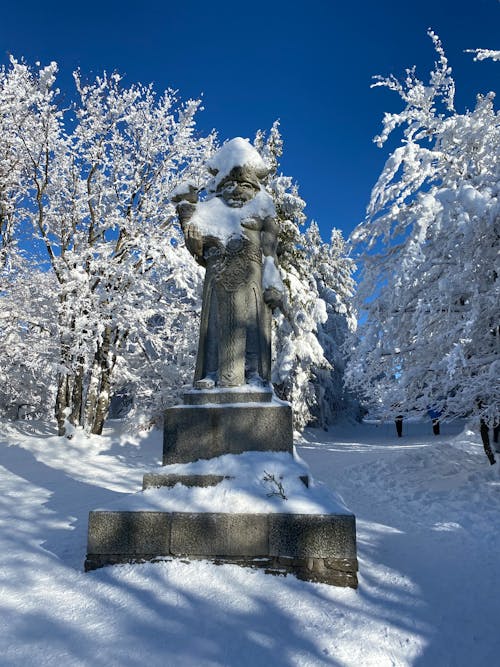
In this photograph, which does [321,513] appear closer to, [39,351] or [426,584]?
[426,584]

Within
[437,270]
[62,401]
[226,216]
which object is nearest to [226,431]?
[226,216]

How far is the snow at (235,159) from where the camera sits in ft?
17.5

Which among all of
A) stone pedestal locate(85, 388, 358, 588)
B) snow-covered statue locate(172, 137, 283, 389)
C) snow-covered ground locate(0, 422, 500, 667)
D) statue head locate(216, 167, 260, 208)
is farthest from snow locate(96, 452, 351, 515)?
statue head locate(216, 167, 260, 208)

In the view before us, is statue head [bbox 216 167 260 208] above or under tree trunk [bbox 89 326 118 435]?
above

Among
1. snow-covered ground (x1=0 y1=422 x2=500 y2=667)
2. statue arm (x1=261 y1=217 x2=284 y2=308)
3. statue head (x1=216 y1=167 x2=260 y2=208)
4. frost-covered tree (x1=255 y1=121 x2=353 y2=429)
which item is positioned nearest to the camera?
snow-covered ground (x1=0 y1=422 x2=500 y2=667)

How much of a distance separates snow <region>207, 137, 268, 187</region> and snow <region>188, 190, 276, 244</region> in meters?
0.41

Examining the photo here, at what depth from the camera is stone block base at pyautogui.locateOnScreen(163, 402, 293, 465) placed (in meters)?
4.27

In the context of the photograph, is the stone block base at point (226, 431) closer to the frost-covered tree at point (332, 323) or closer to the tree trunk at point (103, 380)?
the tree trunk at point (103, 380)

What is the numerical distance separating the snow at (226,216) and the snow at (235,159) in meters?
0.41

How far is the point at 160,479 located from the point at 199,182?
13.2 m

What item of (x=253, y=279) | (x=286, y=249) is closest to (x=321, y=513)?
(x=253, y=279)

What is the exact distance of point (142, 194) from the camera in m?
14.4

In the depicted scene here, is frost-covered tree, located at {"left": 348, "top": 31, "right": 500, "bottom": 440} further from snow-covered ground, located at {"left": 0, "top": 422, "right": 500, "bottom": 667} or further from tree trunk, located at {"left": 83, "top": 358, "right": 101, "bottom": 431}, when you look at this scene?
tree trunk, located at {"left": 83, "top": 358, "right": 101, "bottom": 431}

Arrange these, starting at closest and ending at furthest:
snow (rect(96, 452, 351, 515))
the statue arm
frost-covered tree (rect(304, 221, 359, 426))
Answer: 1. snow (rect(96, 452, 351, 515))
2. the statue arm
3. frost-covered tree (rect(304, 221, 359, 426))
